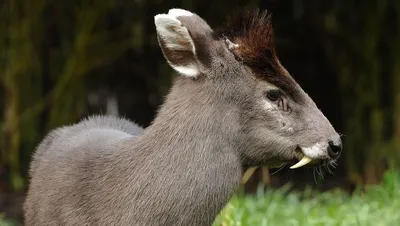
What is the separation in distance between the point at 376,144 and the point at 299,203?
218 cm

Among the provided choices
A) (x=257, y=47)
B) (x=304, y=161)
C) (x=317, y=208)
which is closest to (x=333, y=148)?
(x=304, y=161)

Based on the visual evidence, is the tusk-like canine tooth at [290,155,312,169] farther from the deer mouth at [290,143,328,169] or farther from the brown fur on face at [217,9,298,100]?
the brown fur on face at [217,9,298,100]

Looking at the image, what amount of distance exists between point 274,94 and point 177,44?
46 cm

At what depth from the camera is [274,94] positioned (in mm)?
3879

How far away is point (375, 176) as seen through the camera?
839 cm

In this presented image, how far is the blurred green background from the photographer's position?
838 cm

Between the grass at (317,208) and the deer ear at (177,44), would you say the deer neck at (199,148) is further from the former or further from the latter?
the grass at (317,208)

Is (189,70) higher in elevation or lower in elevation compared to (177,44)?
lower

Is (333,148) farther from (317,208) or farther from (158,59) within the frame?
(158,59)

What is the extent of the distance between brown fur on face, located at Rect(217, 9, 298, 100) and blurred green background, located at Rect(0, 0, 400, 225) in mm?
4252

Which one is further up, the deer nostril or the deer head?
the deer head

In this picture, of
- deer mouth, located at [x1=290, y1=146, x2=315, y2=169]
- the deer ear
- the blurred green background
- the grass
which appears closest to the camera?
the deer ear

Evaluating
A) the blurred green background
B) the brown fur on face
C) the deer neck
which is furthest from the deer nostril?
the blurred green background

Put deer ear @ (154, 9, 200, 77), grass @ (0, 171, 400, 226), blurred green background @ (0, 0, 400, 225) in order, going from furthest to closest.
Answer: blurred green background @ (0, 0, 400, 225)
grass @ (0, 171, 400, 226)
deer ear @ (154, 9, 200, 77)
